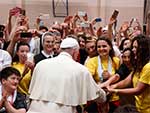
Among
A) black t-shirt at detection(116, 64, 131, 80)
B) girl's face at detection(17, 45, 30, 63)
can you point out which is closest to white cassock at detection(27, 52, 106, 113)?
black t-shirt at detection(116, 64, 131, 80)

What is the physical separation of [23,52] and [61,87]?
137 cm

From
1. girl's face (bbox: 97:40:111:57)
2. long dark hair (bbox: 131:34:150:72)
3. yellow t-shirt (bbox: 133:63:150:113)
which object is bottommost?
yellow t-shirt (bbox: 133:63:150:113)

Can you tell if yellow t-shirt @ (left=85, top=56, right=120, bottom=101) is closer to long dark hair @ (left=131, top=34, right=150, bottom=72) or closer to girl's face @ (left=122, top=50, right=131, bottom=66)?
girl's face @ (left=122, top=50, right=131, bottom=66)

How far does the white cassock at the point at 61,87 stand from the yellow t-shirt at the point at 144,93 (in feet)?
1.38

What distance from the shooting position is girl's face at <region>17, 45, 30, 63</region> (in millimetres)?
4605

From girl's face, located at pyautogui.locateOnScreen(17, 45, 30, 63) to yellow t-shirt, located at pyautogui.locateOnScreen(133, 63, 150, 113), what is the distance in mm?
1416

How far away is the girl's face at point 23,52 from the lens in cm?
461

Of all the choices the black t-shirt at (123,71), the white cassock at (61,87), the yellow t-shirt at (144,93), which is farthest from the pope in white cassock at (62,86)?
the black t-shirt at (123,71)

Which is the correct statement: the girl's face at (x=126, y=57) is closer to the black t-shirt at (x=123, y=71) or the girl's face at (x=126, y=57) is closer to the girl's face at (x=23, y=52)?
the black t-shirt at (x=123, y=71)

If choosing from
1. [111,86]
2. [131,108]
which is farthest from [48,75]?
[131,108]

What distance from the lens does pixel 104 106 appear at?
14.6 ft

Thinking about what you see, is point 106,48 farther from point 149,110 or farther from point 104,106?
point 149,110

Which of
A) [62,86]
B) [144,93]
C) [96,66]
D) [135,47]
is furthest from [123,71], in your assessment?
[62,86]

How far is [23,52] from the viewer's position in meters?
4.65
